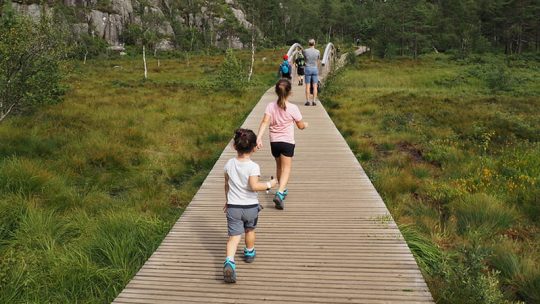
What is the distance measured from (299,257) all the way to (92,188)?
15.2 feet

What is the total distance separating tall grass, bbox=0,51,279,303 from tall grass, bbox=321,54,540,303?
11.4 feet

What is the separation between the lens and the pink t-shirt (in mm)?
5930

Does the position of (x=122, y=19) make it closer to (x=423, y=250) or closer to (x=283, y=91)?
(x=283, y=91)

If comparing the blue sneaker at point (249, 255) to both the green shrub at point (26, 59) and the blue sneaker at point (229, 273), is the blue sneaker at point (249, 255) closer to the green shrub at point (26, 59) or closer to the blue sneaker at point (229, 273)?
the blue sneaker at point (229, 273)

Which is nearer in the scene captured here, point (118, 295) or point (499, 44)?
point (118, 295)

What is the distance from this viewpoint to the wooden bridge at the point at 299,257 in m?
3.80

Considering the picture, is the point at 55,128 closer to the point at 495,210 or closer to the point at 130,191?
the point at 130,191

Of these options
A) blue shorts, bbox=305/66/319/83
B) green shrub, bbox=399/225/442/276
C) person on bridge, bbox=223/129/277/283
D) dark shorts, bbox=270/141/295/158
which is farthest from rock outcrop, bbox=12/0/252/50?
person on bridge, bbox=223/129/277/283

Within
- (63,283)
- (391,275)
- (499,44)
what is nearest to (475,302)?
(391,275)

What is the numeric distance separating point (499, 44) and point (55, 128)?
76.3 m

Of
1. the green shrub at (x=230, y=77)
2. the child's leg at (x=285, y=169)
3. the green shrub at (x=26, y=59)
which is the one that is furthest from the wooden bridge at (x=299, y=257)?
the green shrub at (x=230, y=77)

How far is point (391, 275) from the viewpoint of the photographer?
405cm

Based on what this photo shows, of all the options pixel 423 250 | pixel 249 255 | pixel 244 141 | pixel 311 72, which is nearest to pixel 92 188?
pixel 249 255

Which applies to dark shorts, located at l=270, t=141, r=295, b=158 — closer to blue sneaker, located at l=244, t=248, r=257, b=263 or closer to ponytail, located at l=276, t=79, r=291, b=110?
ponytail, located at l=276, t=79, r=291, b=110
